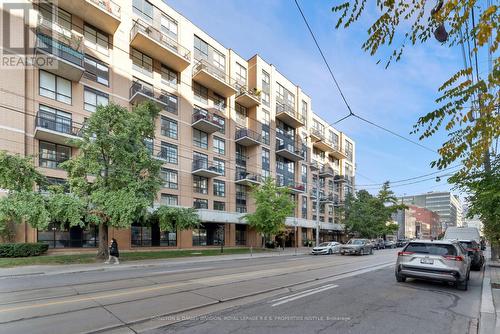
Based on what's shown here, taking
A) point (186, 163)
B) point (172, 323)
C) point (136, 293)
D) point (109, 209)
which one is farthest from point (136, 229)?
point (172, 323)

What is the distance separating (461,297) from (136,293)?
930 centimetres

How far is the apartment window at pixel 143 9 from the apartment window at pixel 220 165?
15.9 meters

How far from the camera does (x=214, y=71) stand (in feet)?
124

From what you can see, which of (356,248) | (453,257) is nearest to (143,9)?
(356,248)

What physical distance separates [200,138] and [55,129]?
592 inches

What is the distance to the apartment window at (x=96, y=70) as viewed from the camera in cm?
2677

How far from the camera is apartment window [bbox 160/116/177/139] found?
32.2 metres

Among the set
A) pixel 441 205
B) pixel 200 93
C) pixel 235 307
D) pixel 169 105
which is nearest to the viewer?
pixel 235 307

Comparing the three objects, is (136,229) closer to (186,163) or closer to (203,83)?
(186,163)

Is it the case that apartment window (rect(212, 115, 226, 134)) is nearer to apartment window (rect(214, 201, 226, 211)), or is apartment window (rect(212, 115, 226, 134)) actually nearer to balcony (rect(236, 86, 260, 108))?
balcony (rect(236, 86, 260, 108))

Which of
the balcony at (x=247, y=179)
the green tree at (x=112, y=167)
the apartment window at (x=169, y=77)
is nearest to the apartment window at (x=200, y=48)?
the apartment window at (x=169, y=77)

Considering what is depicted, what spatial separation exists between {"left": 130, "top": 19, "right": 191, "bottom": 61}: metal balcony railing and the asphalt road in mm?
24528

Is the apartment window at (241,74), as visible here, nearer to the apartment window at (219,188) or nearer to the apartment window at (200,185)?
the apartment window at (219,188)

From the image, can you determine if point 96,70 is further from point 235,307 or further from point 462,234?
point 462,234
